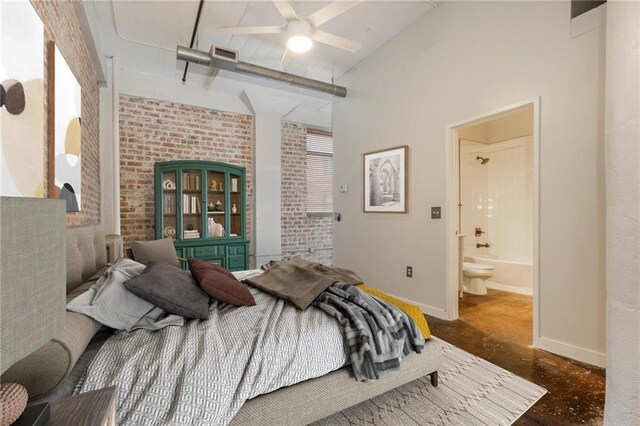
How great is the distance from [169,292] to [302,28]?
7.30ft

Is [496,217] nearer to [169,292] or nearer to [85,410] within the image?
[169,292]

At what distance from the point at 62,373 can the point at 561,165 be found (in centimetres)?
315

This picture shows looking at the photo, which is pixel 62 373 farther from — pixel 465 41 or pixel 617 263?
pixel 465 41

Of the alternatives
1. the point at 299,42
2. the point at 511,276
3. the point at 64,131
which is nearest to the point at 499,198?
the point at 511,276

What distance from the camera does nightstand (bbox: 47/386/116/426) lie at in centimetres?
62

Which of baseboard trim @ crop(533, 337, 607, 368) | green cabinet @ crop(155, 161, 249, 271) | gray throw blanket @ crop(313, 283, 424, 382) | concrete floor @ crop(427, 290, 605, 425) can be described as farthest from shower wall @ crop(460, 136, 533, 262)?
gray throw blanket @ crop(313, 283, 424, 382)

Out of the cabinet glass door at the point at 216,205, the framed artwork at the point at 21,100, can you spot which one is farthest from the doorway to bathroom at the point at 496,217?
the framed artwork at the point at 21,100

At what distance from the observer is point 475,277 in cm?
406

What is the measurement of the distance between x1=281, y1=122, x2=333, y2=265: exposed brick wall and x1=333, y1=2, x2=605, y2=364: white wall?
134 cm

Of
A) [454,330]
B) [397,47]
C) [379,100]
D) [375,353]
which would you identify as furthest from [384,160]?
[375,353]

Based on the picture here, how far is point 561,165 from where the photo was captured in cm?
231

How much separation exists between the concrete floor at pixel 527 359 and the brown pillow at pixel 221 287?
1661mm

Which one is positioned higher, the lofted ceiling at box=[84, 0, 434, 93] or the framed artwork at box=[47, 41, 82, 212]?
the lofted ceiling at box=[84, 0, 434, 93]

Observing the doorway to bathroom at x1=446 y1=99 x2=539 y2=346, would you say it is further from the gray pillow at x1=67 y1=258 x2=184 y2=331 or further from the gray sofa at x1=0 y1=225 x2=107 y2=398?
the gray sofa at x1=0 y1=225 x2=107 y2=398
